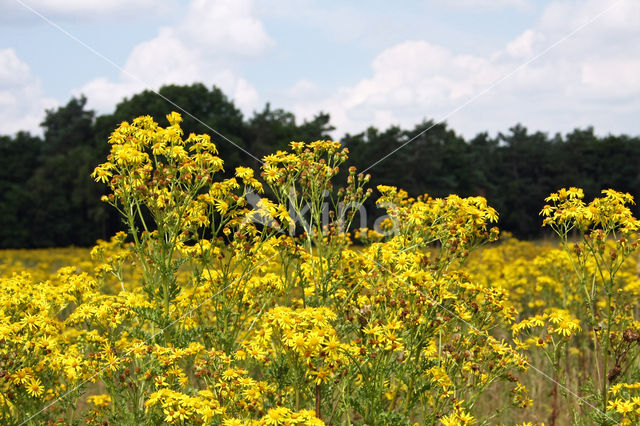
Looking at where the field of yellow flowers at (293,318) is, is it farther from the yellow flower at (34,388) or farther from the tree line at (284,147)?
the tree line at (284,147)

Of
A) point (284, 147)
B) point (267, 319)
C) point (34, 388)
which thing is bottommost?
point (34, 388)

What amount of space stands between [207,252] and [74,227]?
36.4 m

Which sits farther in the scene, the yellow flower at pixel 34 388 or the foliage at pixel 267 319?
the yellow flower at pixel 34 388

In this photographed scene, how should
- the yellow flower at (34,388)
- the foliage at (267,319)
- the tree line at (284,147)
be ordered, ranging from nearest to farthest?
the foliage at (267,319) < the yellow flower at (34,388) < the tree line at (284,147)

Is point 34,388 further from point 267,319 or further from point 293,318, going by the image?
point 293,318

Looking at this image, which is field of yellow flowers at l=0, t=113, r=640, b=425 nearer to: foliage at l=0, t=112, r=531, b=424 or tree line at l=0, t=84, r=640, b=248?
foliage at l=0, t=112, r=531, b=424

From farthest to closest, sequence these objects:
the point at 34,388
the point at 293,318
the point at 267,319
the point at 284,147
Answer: the point at 284,147
the point at 34,388
the point at 267,319
the point at 293,318

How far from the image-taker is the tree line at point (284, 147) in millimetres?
35094

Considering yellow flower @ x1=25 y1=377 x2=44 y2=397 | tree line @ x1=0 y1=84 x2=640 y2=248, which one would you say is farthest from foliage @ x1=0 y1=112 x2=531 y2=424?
tree line @ x1=0 y1=84 x2=640 y2=248

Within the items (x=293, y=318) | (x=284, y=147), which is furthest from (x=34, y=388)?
(x=284, y=147)

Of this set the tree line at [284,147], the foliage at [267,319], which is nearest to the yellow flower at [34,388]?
the foliage at [267,319]

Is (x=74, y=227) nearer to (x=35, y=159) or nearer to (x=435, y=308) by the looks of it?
(x=35, y=159)

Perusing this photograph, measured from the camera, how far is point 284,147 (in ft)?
113

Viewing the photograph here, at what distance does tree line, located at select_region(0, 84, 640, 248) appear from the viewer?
1382 inches
